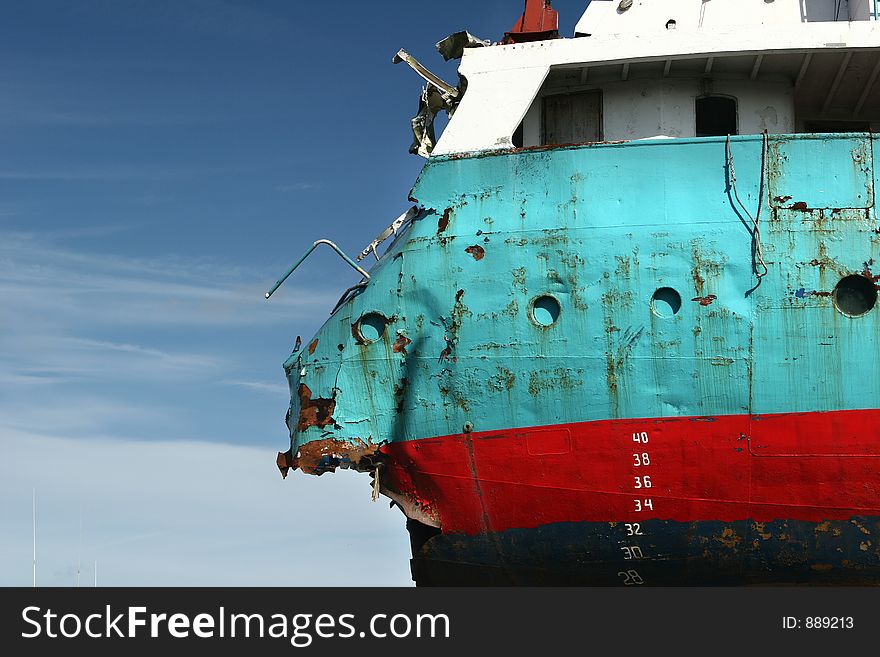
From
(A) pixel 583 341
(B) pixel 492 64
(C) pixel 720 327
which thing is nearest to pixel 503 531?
(A) pixel 583 341

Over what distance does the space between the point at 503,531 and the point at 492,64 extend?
5.43 m

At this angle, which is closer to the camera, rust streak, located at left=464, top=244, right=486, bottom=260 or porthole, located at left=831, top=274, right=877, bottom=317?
porthole, located at left=831, top=274, right=877, bottom=317

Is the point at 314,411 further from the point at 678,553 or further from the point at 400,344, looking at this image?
the point at 678,553

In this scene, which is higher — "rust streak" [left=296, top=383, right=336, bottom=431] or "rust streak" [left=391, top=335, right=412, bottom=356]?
"rust streak" [left=391, top=335, right=412, bottom=356]

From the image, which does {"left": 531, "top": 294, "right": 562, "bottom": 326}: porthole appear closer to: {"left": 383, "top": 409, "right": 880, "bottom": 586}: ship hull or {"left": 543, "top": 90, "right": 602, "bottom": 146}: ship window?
{"left": 383, "top": 409, "right": 880, "bottom": 586}: ship hull

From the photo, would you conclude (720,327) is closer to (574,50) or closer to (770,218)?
(770,218)

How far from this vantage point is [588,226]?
12.9 metres

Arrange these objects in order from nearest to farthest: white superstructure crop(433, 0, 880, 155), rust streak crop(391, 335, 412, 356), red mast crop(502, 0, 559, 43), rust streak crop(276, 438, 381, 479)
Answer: rust streak crop(391, 335, 412, 356), white superstructure crop(433, 0, 880, 155), rust streak crop(276, 438, 381, 479), red mast crop(502, 0, 559, 43)

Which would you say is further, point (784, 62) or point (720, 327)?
point (784, 62)

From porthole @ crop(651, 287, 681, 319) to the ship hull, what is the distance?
3.70 ft

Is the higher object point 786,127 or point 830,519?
point 786,127

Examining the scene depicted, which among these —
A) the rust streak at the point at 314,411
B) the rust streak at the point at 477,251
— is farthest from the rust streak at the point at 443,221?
the rust streak at the point at 314,411

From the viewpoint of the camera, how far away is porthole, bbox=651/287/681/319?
12531 millimetres

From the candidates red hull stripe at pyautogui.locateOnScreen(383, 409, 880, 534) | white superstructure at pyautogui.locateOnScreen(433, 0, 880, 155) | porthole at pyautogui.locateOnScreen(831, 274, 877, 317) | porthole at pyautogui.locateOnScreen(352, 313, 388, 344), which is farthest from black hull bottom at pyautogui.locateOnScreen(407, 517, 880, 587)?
white superstructure at pyautogui.locateOnScreen(433, 0, 880, 155)
